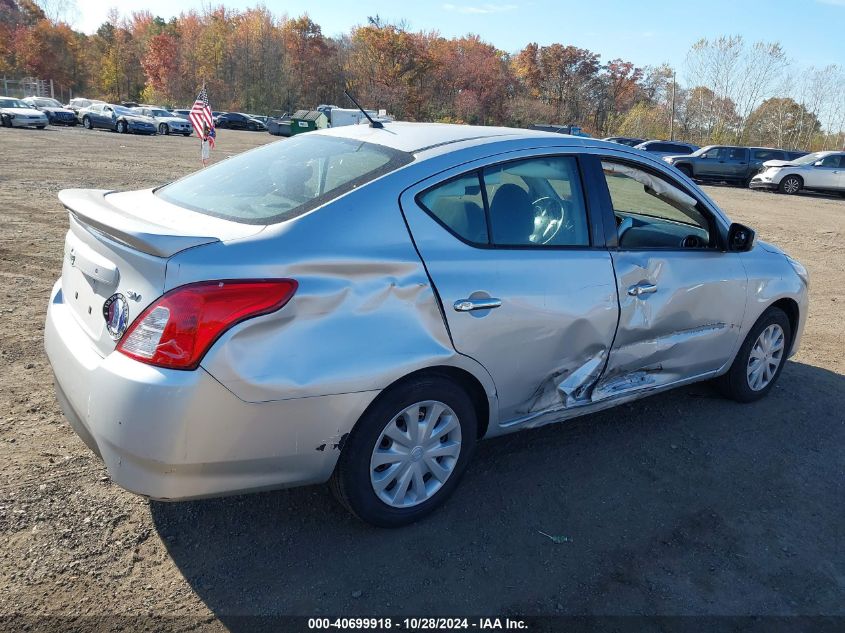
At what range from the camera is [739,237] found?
4.05 meters

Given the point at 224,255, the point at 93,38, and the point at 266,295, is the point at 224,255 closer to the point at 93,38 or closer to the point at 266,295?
the point at 266,295

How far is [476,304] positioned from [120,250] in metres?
1.46

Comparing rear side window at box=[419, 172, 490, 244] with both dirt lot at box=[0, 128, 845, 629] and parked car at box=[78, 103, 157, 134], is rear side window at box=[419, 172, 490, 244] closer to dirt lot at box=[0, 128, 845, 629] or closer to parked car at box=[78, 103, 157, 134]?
dirt lot at box=[0, 128, 845, 629]

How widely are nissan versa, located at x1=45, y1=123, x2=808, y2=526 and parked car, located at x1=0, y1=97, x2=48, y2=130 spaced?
1480 inches

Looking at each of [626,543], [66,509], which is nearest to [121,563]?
[66,509]

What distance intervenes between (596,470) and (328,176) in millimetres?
2109

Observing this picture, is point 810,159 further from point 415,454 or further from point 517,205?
point 415,454

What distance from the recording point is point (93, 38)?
89.5 metres

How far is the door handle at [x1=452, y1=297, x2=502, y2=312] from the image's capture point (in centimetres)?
285

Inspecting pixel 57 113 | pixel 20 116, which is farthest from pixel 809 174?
pixel 57 113

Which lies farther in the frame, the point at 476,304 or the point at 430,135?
the point at 430,135

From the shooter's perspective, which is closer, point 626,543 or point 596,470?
point 626,543

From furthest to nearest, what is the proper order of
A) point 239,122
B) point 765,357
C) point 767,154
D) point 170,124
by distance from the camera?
point 239,122 < point 170,124 < point 767,154 < point 765,357

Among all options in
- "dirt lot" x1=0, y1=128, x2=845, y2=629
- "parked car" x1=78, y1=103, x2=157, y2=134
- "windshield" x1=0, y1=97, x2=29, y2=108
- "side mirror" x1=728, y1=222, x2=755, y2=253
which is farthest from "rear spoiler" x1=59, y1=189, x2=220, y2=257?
"parked car" x1=78, y1=103, x2=157, y2=134
